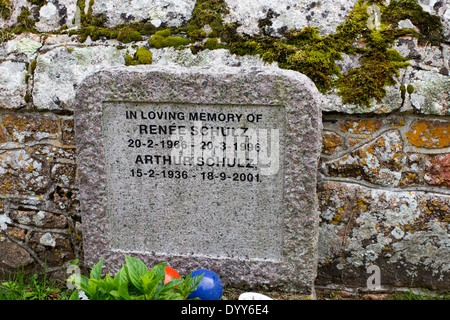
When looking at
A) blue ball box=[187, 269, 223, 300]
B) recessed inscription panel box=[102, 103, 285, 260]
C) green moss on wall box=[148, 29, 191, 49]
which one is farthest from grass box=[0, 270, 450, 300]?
green moss on wall box=[148, 29, 191, 49]

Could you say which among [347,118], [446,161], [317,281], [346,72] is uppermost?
[346,72]

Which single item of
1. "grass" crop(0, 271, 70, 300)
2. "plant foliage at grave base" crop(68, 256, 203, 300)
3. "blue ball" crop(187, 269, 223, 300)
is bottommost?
"grass" crop(0, 271, 70, 300)

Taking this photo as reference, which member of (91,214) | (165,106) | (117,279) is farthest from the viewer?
(91,214)

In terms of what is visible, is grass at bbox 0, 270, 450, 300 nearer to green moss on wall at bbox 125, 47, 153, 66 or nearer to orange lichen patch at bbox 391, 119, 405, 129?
orange lichen patch at bbox 391, 119, 405, 129

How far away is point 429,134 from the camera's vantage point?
217 cm

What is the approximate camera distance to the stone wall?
85.7 inches

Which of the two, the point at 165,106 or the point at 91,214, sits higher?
the point at 165,106

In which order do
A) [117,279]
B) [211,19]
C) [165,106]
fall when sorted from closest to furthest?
[117,279], [165,106], [211,19]

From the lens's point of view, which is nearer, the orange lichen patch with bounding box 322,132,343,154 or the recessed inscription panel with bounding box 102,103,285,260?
the recessed inscription panel with bounding box 102,103,285,260

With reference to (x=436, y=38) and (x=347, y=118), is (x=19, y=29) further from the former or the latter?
(x=436, y=38)

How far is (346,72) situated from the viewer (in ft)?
7.22

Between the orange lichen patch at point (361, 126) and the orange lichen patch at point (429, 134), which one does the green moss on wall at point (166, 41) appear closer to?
the orange lichen patch at point (361, 126)

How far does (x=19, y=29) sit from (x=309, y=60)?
186 cm
